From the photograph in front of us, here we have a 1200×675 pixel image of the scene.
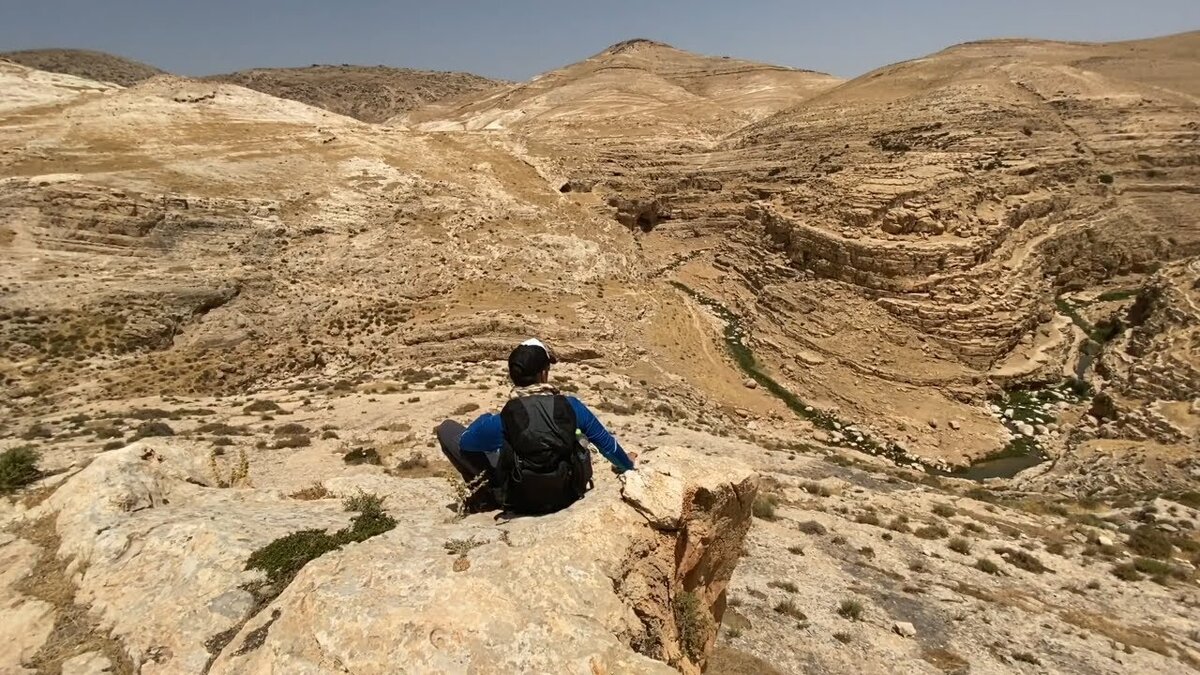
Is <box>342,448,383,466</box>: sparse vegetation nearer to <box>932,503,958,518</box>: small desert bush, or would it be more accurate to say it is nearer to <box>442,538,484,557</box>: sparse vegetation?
<box>442,538,484,557</box>: sparse vegetation

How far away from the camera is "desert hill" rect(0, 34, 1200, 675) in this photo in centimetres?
388

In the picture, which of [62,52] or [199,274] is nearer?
[199,274]

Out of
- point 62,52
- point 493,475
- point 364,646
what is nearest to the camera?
point 364,646

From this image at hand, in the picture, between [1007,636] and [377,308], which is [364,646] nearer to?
[1007,636]

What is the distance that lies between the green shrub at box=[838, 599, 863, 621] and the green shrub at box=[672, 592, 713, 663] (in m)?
4.41

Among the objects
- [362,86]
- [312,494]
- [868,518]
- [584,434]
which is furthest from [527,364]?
[362,86]

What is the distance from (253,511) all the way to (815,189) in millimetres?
28367

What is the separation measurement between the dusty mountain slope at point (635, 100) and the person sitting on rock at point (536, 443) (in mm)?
41986

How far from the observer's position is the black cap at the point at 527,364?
422cm

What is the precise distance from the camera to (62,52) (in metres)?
111

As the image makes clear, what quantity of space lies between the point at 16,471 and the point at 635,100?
51054 mm

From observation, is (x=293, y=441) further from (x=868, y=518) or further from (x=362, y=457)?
(x=868, y=518)

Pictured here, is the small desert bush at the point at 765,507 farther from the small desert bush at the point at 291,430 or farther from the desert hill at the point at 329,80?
the desert hill at the point at 329,80

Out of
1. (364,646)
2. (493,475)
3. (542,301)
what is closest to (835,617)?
(493,475)
